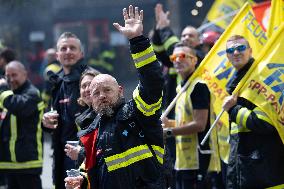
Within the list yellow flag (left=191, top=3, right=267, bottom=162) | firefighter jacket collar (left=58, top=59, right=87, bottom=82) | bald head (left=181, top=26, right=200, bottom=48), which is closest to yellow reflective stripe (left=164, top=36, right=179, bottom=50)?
bald head (left=181, top=26, right=200, bottom=48)

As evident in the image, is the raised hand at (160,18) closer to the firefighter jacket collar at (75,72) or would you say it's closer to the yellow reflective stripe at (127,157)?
the firefighter jacket collar at (75,72)

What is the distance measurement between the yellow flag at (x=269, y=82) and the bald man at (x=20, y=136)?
9.63 feet

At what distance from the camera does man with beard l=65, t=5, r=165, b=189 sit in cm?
541

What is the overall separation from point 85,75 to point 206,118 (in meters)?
1.86

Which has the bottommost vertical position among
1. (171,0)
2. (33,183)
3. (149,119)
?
(33,183)

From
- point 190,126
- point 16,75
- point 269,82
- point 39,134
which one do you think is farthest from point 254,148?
point 16,75

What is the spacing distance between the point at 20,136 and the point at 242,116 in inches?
126

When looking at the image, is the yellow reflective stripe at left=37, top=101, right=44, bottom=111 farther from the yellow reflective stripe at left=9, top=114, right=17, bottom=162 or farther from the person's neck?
the person's neck

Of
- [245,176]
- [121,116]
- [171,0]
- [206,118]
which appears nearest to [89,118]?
[121,116]

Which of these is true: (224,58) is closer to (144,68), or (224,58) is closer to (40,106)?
(40,106)

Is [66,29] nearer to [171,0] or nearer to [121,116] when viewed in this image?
[171,0]

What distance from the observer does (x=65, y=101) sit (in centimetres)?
781

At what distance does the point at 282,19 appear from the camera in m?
7.73

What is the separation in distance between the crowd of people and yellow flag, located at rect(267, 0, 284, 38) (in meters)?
0.46
